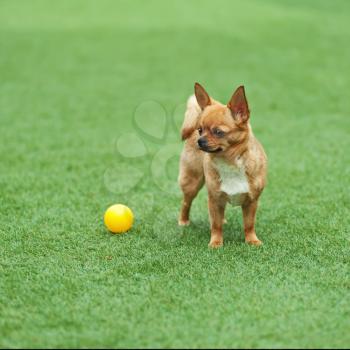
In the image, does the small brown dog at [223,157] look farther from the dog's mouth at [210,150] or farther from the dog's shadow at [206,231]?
the dog's shadow at [206,231]

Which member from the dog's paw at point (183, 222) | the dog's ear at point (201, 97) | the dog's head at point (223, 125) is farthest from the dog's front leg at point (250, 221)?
the dog's ear at point (201, 97)

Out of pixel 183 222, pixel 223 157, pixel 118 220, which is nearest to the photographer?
pixel 223 157

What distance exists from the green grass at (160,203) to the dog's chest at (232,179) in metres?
0.40

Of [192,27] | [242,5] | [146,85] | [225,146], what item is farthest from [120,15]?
[225,146]

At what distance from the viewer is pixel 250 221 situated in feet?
14.6

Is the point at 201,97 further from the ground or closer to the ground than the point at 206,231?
further from the ground

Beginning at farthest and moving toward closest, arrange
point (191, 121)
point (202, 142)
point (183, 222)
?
point (183, 222) < point (191, 121) < point (202, 142)

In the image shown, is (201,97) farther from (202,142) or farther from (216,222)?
(216,222)

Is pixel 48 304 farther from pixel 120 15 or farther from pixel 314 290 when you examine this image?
pixel 120 15

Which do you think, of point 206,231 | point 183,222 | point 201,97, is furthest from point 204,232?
point 201,97

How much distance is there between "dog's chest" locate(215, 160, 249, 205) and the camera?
4.20 metres

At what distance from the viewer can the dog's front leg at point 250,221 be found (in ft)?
14.4

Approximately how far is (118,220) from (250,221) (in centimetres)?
94

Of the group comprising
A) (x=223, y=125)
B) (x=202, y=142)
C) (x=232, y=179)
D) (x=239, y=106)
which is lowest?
(x=232, y=179)
